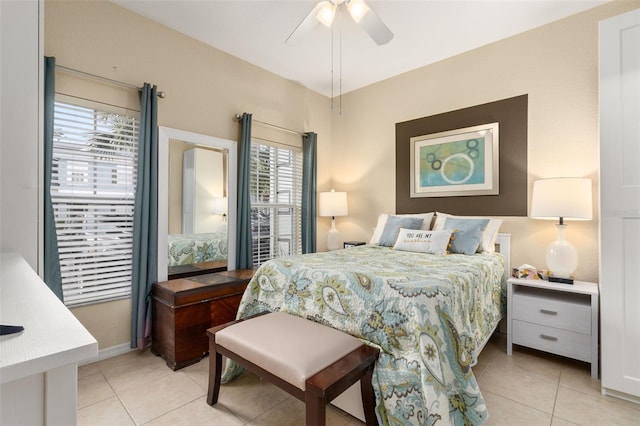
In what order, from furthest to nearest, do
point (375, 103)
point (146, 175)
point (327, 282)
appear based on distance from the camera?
point (375, 103) → point (146, 175) → point (327, 282)

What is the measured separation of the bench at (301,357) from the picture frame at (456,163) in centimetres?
228

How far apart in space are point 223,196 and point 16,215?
2305mm

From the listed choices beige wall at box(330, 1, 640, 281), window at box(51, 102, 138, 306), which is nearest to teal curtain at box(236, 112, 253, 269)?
window at box(51, 102, 138, 306)

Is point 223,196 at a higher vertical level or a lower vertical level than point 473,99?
lower

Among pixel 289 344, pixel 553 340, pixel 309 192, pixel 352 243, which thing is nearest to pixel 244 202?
pixel 309 192

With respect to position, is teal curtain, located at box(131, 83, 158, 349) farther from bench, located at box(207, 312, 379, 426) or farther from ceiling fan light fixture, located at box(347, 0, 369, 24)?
ceiling fan light fixture, located at box(347, 0, 369, 24)

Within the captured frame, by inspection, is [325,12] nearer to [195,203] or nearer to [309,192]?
[195,203]

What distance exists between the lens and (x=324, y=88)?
416 centimetres

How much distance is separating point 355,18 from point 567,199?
6.84 feet

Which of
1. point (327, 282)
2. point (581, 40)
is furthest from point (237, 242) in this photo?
point (581, 40)

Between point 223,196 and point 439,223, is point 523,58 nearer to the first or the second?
point 439,223

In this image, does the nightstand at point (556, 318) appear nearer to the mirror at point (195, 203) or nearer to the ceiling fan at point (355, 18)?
the ceiling fan at point (355, 18)

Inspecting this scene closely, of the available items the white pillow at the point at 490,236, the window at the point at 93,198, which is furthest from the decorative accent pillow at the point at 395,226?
the window at the point at 93,198

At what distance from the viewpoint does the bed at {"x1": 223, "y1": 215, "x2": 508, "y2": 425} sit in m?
1.44
